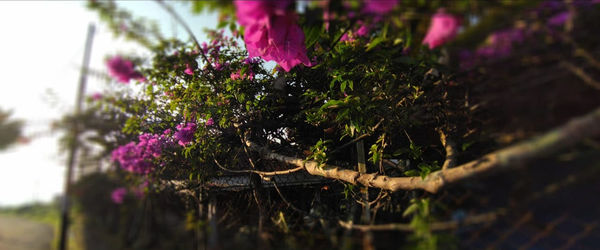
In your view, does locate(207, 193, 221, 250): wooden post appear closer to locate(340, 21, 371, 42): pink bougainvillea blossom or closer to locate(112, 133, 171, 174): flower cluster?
locate(112, 133, 171, 174): flower cluster

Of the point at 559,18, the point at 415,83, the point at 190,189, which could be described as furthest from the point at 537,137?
the point at 190,189

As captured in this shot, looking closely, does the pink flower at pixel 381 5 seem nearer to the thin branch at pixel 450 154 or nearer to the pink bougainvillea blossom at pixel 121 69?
the thin branch at pixel 450 154

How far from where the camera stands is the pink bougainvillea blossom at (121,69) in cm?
103

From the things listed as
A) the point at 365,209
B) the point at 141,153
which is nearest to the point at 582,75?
the point at 365,209

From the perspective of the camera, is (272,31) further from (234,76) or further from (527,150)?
(234,76)

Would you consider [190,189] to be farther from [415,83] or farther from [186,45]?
[415,83]

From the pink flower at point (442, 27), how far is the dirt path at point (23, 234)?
5.55ft

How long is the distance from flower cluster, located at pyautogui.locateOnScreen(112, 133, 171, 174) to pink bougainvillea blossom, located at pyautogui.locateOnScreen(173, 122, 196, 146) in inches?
2.3

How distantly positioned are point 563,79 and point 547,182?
21cm

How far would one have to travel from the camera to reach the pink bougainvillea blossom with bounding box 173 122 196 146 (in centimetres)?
142

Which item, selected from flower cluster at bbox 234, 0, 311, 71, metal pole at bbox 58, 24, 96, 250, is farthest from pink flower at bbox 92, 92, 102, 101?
flower cluster at bbox 234, 0, 311, 71

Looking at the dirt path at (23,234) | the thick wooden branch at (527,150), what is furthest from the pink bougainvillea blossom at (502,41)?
the dirt path at (23,234)

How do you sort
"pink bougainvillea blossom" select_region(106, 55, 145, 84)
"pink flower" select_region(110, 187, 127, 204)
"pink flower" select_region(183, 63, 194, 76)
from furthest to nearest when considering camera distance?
"pink flower" select_region(110, 187, 127, 204)
"pink flower" select_region(183, 63, 194, 76)
"pink bougainvillea blossom" select_region(106, 55, 145, 84)

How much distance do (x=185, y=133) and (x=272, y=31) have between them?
0.93m
